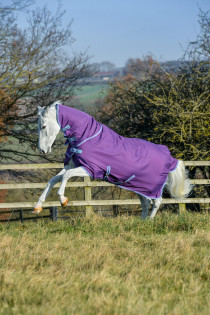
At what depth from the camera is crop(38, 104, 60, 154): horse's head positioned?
22.1ft

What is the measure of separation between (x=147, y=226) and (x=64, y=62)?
11.7 m

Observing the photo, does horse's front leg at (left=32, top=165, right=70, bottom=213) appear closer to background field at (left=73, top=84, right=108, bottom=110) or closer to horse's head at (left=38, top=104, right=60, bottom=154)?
horse's head at (left=38, top=104, right=60, bottom=154)

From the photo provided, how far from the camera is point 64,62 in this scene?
1750 cm

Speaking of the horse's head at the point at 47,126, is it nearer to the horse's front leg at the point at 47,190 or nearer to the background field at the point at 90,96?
the horse's front leg at the point at 47,190

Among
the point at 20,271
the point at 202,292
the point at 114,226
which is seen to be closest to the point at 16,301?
the point at 20,271

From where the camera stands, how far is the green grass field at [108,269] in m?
3.64

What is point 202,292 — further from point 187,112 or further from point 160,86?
point 160,86

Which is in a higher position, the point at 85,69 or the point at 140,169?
the point at 85,69

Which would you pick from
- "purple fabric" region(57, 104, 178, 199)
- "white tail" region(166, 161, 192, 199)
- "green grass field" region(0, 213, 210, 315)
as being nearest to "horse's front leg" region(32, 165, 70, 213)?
"purple fabric" region(57, 104, 178, 199)

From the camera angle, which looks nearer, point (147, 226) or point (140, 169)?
point (147, 226)

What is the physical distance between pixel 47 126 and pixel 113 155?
1.04 m

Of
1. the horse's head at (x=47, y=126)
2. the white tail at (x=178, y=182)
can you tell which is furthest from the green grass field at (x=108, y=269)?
the horse's head at (x=47, y=126)

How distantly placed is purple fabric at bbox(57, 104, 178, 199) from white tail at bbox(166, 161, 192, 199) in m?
0.11

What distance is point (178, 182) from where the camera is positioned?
26.1 feet
